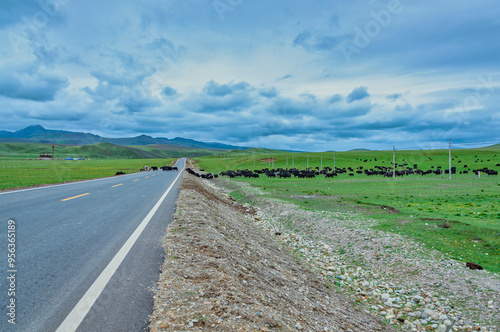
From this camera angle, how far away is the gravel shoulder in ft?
14.2

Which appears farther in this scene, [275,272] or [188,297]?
[275,272]

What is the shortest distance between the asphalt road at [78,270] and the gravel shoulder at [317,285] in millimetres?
426

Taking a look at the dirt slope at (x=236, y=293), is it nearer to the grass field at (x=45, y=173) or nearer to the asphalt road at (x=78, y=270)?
the asphalt road at (x=78, y=270)

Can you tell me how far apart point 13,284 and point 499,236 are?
13.8 m

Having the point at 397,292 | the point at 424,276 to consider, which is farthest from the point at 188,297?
the point at 424,276

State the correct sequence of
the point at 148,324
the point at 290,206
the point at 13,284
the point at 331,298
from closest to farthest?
the point at 148,324
the point at 13,284
the point at 331,298
the point at 290,206

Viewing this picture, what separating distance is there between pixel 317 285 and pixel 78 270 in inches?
232

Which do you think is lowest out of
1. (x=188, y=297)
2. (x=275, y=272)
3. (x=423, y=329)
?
(x=423, y=329)

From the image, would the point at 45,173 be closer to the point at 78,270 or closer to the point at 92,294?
the point at 78,270

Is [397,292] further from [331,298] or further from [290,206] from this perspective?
[290,206]

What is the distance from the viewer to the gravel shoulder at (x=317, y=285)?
4332 millimetres

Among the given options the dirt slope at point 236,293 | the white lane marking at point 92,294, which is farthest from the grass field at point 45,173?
the dirt slope at point 236,293

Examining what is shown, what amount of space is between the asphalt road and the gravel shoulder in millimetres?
426

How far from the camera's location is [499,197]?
21.5 m
